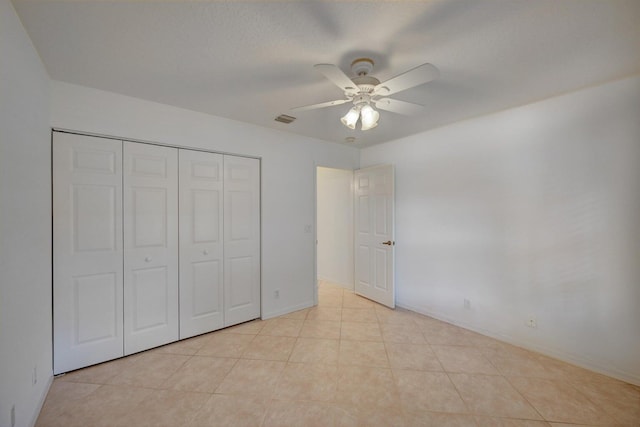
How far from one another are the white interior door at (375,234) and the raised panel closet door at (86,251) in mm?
2952

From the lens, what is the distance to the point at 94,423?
1.63m

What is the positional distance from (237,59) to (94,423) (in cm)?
252

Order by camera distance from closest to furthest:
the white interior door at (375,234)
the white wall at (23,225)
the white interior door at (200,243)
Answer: the white wall at (23,225), the white interior door at (200,243), the white interior door at (375,234)

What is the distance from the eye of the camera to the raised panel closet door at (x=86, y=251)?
206cm

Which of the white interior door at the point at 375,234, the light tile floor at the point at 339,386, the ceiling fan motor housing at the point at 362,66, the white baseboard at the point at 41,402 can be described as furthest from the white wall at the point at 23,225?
the white interior door at the point at 375,234

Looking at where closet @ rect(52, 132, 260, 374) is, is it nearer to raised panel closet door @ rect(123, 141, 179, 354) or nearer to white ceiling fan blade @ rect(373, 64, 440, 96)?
raised panel closet door @ rect(123, 141, 179, 354)

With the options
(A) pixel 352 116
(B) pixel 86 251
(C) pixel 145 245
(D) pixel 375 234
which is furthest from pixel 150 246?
(D) pixel 375 234

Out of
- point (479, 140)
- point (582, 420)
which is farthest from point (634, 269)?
point (479, 140)

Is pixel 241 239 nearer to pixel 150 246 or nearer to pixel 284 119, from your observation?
pixel 150 246

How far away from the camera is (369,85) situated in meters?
1.69

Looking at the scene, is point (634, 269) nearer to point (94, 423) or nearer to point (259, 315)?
point (259, 315)

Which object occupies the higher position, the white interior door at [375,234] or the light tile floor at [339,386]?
the white interior door at [375,234]

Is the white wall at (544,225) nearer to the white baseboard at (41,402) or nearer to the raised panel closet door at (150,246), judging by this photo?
the raised panel closet door at (150,246)

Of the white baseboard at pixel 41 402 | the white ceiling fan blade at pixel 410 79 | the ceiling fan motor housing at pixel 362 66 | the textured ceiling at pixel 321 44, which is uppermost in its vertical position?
the textured ceiling at pixel 321 44
